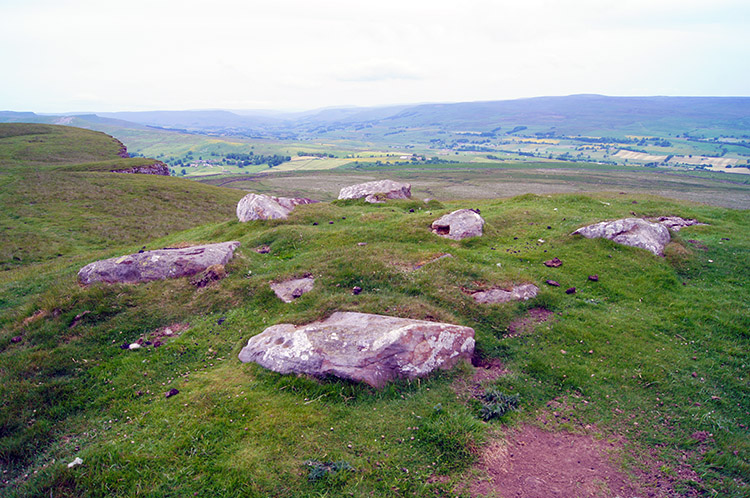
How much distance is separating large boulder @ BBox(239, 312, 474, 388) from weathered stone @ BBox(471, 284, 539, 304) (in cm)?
289

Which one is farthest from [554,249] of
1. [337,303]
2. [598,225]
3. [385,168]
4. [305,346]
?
[385,168]

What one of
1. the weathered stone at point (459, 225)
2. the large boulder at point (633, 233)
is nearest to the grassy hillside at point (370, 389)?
the large boulder at point (633, 233)

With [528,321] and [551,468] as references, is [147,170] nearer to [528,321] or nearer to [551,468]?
[528,321]

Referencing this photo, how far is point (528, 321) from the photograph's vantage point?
13562 mm

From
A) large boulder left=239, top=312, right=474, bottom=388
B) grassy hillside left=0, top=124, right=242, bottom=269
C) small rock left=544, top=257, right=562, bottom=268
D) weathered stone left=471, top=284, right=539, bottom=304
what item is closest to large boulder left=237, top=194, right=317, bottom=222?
large boulder left=239, top=312, right=474, bottom=388

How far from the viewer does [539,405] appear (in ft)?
32.8

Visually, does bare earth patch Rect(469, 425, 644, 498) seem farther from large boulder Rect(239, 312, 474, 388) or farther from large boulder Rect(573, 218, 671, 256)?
large boulder Rect(573, 218, 671, 256)

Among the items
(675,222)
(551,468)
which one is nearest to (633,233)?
(675,222)

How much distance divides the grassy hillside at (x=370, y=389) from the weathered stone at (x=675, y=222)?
3624 millimetres

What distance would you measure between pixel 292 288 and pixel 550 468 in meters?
11.5

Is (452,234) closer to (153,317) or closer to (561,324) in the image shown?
(561,324)

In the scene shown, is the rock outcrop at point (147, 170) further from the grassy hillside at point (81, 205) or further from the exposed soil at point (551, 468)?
the exposed soil at point (551, 468)

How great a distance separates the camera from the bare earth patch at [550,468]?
751 cm

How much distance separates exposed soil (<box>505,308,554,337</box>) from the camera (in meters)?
13.0
